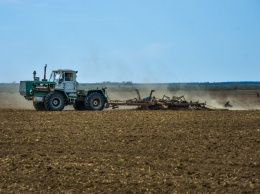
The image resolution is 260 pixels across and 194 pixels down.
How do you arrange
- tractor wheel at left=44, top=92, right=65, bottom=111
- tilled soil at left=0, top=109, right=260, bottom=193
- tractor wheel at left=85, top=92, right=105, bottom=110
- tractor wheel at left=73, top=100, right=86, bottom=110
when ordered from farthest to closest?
tractor wheel at left=73, top=100, right=86, bottom=110 → tractor wheel at left=85, top=92, right=105, bottom=110 → tractor wheel at left=44, top=92, right=65, bottom=111 → tilled soil at left=0, top=109, right=260, bottom=193

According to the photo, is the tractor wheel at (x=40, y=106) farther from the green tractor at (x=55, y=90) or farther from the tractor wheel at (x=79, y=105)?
the tractor wheel at (x=79, y=105)

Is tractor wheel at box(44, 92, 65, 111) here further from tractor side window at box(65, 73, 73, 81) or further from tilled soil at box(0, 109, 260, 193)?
tilled soil at box(0, 109, 260, 193)

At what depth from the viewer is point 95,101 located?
3475cm

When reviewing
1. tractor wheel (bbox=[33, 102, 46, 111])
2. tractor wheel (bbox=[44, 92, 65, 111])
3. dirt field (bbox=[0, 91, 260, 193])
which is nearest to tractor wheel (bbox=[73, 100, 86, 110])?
tractor wheel (bbox=[44, 92, 65, 111])

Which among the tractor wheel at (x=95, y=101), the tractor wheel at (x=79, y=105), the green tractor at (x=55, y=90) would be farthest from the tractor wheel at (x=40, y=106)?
the tractor wheel at (x=95, y=101)

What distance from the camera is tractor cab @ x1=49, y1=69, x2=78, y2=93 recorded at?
110ft

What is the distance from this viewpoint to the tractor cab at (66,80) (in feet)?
110

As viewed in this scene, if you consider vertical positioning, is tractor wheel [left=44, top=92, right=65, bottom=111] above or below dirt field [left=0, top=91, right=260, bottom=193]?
above

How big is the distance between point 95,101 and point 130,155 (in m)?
17.9

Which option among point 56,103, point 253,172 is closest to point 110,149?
point 253,172

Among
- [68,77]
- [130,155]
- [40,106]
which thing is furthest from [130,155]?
[40,106]

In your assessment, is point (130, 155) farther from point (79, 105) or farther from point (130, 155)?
point (79, 105)

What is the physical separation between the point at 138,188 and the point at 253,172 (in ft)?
11.1

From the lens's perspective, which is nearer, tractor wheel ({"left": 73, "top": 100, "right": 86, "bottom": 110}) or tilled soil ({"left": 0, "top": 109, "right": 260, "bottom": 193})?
tilled soil ({"left": 0, "top": 109, "right": 260, "bottom": 193})
